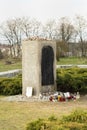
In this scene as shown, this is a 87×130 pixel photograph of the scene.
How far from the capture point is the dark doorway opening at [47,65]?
41.7 feet

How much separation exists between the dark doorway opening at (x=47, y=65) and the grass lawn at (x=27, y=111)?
1445 millimetres

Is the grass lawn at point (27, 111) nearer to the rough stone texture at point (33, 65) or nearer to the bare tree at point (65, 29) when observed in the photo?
the rough stone texture at point (33, 65)

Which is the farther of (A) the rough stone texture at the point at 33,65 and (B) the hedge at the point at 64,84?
(B) the hedge at the point at 64,84

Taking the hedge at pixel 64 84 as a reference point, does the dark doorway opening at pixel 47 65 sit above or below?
above

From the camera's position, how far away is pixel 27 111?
9961 mm

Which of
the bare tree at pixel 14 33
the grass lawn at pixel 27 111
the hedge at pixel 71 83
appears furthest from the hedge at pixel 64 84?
the bare tree at pixel 14 33

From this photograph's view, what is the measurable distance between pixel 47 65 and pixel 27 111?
3199mm

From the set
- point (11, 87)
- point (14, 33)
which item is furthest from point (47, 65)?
point (14, 33)

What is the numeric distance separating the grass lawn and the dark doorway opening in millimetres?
1445

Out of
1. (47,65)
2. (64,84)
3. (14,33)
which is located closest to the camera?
(47,65)

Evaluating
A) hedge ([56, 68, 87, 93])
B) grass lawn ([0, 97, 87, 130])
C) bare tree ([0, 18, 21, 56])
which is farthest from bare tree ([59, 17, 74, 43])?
grass lawn ([0, 97, 87, 130])

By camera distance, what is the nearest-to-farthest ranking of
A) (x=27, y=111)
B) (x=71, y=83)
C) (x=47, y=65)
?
(x=27, y=111) → (x=47, y=65) → (x=71, y=83)

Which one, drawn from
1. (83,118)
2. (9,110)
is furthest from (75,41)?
(83,118)

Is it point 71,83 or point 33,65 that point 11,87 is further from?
point 71,83
